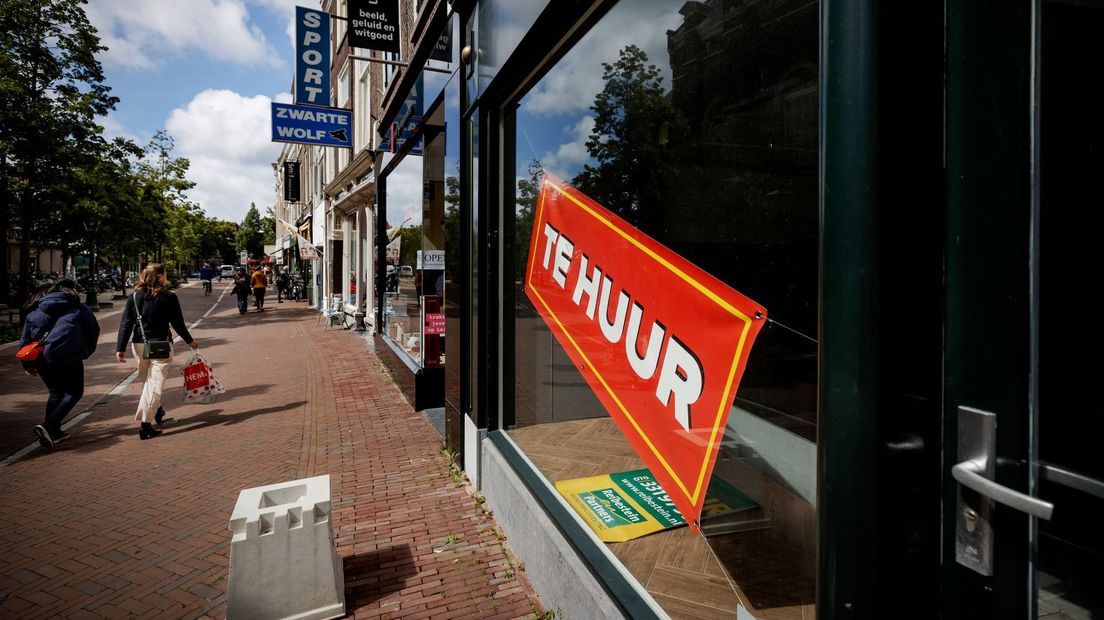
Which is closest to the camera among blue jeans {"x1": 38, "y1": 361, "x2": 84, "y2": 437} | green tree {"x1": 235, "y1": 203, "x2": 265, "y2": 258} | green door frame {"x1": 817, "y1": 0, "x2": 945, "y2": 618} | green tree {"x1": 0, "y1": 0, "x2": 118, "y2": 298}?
green door frame {"x1": 817, "y1": 0, "x2": 945, "y2": 618}

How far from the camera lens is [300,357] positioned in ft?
38.8

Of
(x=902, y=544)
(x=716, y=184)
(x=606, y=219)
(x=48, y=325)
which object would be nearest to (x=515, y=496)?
(x=606, y=219)

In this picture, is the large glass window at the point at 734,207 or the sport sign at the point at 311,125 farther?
the sport sign at the point at 311,125

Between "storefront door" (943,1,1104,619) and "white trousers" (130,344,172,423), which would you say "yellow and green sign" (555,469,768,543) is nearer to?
"storefront door" (943,1,1104,619)

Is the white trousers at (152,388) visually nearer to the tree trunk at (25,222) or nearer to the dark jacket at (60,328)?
the dark jacket at (60,328)

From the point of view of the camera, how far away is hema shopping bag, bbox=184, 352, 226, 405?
265 inches

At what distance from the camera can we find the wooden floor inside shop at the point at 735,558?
2.33 meters

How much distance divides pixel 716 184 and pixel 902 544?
188cm

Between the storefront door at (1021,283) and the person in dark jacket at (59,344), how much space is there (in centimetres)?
732

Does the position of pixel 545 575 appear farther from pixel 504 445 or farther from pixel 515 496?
pixel 504 445

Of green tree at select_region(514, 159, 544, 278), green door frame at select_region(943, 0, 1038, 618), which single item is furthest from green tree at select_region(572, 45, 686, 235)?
green door frame at select_region(943, 0, 1038, 618)

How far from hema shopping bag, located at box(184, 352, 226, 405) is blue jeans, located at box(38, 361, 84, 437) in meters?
0.96

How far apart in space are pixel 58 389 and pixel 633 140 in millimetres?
6507

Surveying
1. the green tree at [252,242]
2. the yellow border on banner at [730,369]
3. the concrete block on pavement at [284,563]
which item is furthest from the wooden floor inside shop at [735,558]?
the green tree at [252,242]
